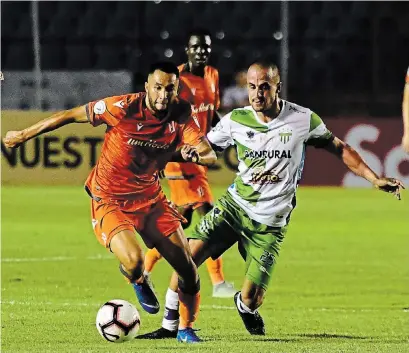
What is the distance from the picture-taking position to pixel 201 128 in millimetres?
11867

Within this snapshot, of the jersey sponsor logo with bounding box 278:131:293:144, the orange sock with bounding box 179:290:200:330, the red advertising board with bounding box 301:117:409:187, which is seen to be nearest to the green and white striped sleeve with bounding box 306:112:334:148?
the jersey sponsor logo with bounding box 278:131:293:144

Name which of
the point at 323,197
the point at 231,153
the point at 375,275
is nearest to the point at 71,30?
the point at 231,153

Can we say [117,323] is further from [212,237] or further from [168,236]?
[212,237]

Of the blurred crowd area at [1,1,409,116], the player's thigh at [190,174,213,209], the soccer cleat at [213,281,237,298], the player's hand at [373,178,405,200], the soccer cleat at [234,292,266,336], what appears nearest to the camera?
the player's hand at [373,178,405,200]

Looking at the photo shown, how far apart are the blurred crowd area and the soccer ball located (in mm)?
16227

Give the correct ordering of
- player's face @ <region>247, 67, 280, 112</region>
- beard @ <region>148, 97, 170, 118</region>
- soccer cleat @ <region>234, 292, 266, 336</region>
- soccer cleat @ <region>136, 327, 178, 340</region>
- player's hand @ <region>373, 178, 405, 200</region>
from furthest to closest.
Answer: soccer cleat @ <region>234, 292, 266, 336</region> → soccer cleat @ <region>136, 327, 178, 340</region> → beard @ <region>148, 97, 170, 118</region> → player's face @ <region>247, 67, 280, 112</region> → player's hand @ <region>373, 178, 405, 200</region>

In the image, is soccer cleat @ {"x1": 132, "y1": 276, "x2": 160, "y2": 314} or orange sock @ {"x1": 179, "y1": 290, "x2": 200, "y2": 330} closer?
orange sock @ {"x1": 179, "y1": 290, "x2": 200, "y2": 330}

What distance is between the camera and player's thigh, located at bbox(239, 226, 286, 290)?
891cm

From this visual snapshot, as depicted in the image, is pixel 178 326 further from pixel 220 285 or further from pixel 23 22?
pixel 23 22

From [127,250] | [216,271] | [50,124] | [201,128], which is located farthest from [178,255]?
[201,128]

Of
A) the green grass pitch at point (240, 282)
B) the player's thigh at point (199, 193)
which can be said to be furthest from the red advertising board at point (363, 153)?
the player's thigh at point (199, 193)

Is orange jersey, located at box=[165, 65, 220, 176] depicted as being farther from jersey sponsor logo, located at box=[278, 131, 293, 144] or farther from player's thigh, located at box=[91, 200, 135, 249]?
jersey sponsor logo, located at box=[278, 131, 293, 144]

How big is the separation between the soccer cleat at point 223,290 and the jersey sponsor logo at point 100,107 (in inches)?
125

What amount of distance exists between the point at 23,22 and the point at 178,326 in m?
18.1
